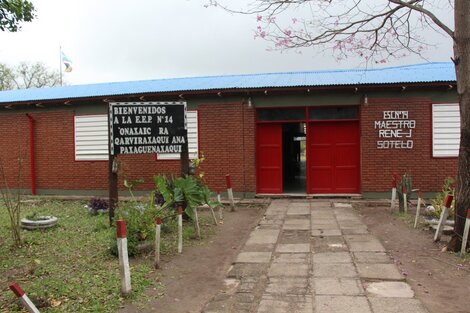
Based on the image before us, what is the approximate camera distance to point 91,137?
48.5 feet

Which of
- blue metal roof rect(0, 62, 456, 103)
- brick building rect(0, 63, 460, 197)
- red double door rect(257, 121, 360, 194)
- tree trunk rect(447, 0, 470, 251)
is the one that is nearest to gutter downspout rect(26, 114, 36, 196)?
brick building rect(0, 63, 460, 197)

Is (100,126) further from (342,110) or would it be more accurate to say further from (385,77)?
(385,77)

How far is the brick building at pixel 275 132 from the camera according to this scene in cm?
1259

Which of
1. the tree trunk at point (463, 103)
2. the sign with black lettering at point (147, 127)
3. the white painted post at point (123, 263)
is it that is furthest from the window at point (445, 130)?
the white painted post at point (123, 263)

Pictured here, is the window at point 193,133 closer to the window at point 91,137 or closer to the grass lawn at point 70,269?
the window at point 91,137

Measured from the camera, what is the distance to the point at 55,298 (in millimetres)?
5234

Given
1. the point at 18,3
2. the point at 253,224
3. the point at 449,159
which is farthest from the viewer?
the point at 449,159

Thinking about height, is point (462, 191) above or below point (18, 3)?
below

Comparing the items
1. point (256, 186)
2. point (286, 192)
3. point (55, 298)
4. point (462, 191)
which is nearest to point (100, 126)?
point (256, 186)

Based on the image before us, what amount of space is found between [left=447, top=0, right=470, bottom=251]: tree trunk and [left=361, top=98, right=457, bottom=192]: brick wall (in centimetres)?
548

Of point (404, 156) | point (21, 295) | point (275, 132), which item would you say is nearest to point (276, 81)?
point (275, 132)

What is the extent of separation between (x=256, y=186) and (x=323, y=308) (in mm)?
8613

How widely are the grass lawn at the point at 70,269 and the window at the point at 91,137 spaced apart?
16.3ft

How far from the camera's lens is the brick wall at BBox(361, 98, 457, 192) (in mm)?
12562
